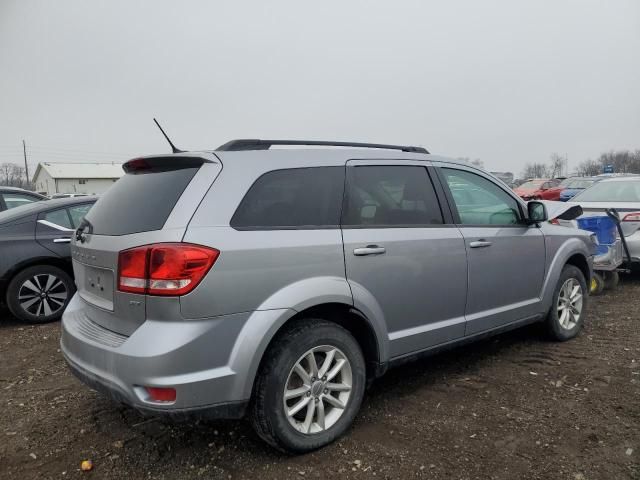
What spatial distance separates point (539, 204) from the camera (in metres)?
4.19

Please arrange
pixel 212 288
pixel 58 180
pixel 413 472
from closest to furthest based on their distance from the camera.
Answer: pixel 212 288
pixel 413 472
pixel 58 180

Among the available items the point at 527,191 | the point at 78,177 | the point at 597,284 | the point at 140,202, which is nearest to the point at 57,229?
the point at 140,202

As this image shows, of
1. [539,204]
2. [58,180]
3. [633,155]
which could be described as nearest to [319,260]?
[539,204]

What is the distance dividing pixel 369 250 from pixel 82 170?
81.1 meters

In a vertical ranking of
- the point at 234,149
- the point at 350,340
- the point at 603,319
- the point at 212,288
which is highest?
the point at 234,149

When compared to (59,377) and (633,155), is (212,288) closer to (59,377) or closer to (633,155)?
(59,377)

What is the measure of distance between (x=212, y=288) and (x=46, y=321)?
4.12 metres

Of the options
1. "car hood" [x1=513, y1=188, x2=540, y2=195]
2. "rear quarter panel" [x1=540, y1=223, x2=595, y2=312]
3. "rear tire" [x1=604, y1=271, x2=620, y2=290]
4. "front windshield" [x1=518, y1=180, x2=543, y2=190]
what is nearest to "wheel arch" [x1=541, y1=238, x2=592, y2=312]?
"rear quarter panel" [x1=540, y1=223, x2=595, y2=312]

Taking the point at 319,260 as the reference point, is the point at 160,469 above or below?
below

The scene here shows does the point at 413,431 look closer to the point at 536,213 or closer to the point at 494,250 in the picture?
the point at 494,250

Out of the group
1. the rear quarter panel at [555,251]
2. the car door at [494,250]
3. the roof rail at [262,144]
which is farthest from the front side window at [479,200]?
the roof rail at [262,144]

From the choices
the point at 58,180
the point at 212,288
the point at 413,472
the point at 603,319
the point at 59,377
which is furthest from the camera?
the point at 58,180

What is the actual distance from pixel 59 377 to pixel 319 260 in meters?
2.62

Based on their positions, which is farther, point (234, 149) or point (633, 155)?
point (633, 155)
